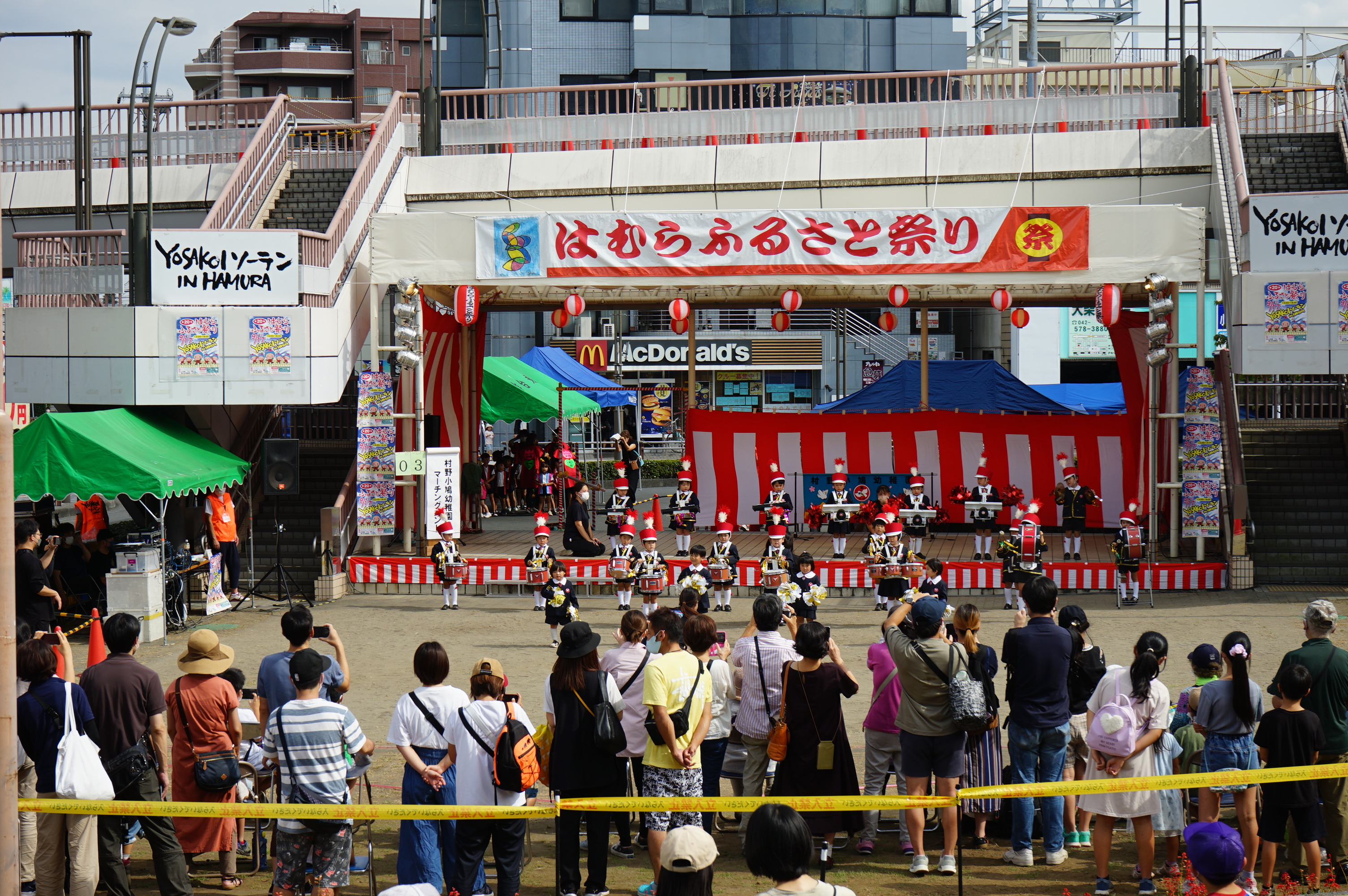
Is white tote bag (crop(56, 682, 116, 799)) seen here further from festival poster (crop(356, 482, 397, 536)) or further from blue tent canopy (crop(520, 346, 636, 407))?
blue tent canopy (crop(520, 346, 636, 407))

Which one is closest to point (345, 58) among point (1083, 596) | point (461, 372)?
point (461, 372)

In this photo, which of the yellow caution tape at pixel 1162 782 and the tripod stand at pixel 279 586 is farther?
the tripod stand at pixel 279 586

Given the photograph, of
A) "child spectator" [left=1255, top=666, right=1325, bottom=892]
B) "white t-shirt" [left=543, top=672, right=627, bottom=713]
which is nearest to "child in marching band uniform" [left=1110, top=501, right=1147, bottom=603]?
"child spectator" [left=1255, top=666, right=1325, bottom=892]

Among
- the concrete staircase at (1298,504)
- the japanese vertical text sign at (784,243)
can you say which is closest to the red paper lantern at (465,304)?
the japanese vertical text sign at (784,243)

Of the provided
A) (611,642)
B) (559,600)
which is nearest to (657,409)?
(611,642)

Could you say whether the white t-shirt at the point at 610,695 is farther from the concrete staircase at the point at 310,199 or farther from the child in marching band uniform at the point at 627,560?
the concrete staircase at the point at 310,199

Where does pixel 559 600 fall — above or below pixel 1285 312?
below

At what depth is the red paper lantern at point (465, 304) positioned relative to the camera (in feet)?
67.9

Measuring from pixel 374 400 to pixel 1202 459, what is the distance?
1283 centimetres

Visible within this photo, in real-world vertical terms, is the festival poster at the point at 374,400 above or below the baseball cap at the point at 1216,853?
above

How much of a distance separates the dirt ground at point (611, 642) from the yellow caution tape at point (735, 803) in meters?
0.95

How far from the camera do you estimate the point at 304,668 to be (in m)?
6.79

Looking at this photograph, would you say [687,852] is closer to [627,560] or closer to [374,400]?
[627,560]

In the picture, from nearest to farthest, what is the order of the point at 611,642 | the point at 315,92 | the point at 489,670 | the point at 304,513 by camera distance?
the point at 489,670 → the point at 611,642 → the point at 304,513 → the point at 315,92
